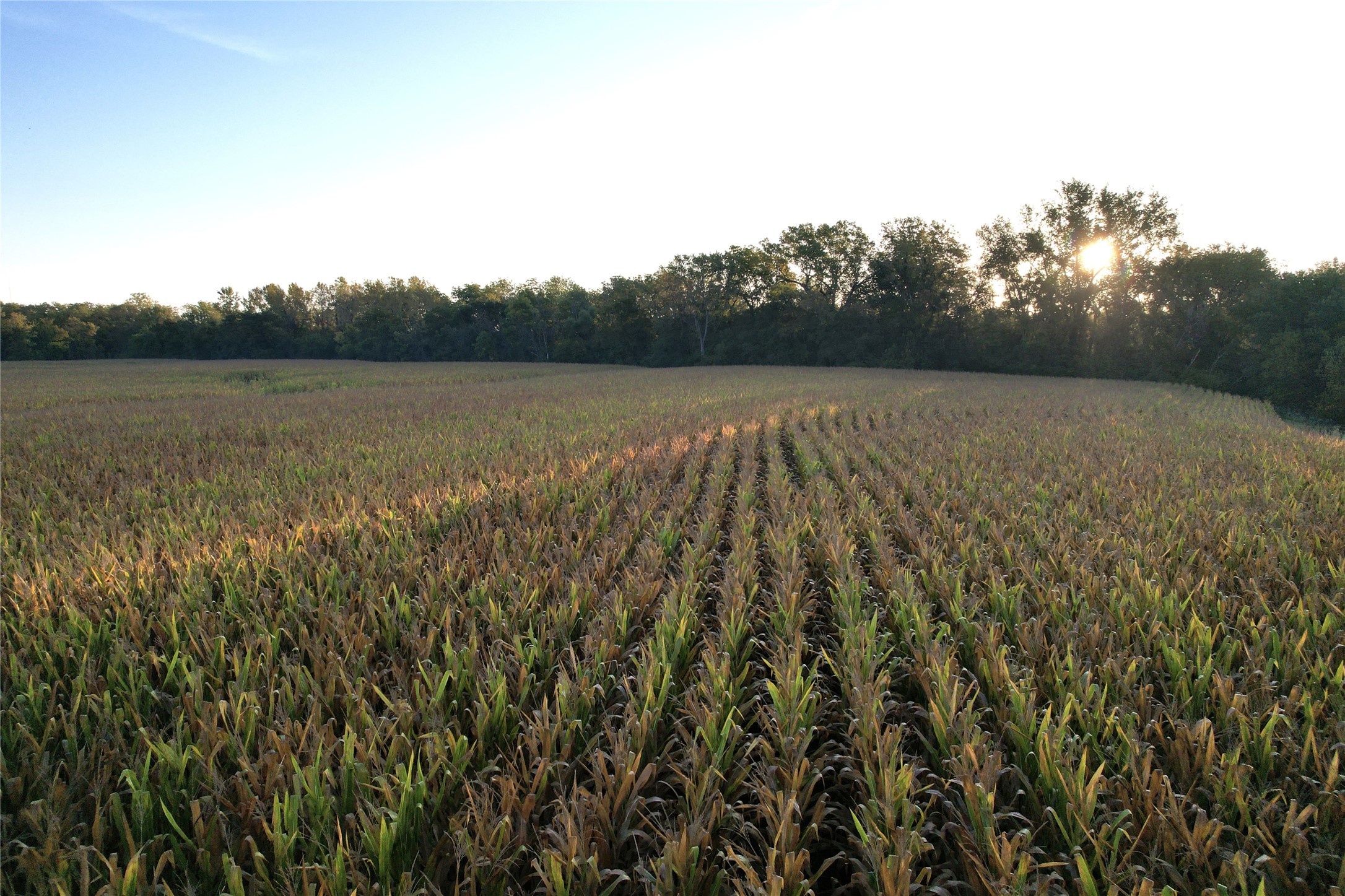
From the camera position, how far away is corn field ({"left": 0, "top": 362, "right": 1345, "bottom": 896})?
162 centimetres

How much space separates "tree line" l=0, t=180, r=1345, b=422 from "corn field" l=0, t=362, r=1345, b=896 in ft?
101

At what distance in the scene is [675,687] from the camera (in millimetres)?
2545

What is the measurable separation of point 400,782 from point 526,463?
18.8 ft

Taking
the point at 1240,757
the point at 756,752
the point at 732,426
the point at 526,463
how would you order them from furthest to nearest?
the point at 732,426 → the point at 526,463 → the point at 756,752 → the point at 1240,757

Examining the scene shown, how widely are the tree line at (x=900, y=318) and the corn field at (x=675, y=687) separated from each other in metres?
30.9

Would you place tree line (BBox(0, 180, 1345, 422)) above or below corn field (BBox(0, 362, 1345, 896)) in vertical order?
above

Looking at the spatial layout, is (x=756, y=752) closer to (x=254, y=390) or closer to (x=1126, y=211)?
(x=254, y=390)

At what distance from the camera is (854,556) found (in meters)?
4.18

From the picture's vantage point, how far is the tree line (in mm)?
29594

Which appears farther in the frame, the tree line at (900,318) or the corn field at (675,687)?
the tree line at (900,318)

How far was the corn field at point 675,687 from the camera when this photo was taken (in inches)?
63.6

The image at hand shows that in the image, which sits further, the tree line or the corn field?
the tree line

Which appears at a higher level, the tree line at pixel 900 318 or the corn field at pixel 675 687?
the tree line at pixel 900 318

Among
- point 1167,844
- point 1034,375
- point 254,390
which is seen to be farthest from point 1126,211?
point 254,390
